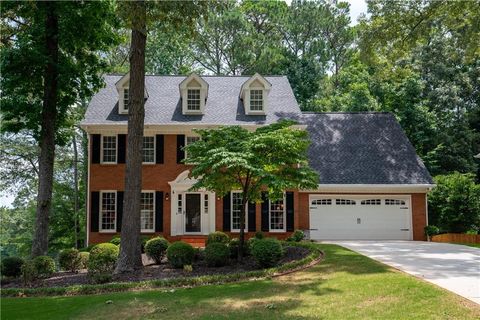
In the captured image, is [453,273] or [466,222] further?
[466,222]

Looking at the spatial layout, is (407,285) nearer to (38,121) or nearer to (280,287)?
(280,287)

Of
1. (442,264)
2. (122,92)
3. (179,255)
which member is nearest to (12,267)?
(179,255)

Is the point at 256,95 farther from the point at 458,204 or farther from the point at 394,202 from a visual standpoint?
the point at 458,204

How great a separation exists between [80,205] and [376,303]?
27047 mm

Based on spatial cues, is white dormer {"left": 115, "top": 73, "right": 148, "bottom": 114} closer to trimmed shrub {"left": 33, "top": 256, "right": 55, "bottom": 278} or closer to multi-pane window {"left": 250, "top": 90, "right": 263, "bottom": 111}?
multi-pane window {"left": 250, "top": 90, "right": 263, "bottom": 111}

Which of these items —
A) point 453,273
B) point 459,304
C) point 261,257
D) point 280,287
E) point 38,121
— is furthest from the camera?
point 38,121

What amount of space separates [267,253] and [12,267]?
25.6 ft

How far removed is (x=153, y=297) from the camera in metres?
9.73

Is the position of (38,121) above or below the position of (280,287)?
above

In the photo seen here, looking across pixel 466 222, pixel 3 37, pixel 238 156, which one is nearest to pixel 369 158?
pixel 466 222

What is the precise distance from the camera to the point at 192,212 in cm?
2139

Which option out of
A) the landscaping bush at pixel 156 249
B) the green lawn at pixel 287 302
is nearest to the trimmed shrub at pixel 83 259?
the landscaping bush at pixel 156 249

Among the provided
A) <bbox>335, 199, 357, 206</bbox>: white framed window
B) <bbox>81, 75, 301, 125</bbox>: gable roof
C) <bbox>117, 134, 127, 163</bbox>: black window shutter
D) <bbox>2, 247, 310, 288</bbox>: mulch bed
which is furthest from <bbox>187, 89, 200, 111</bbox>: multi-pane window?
<bbox>2, 247, 310, 288</bbox>: mulch bed

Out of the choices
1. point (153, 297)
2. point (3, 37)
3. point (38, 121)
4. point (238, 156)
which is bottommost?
point (153, 297)
